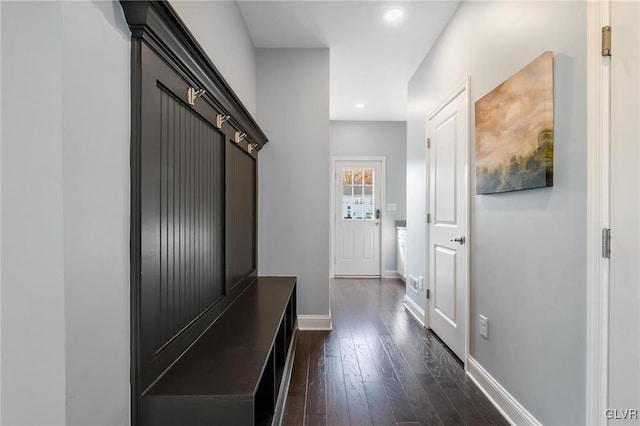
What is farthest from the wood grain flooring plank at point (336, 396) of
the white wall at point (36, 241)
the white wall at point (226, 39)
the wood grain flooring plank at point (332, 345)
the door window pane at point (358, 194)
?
the door window pane at point (358, 194)

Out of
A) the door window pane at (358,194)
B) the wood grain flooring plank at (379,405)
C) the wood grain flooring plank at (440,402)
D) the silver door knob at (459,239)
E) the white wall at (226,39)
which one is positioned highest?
the white wall at (226,39)

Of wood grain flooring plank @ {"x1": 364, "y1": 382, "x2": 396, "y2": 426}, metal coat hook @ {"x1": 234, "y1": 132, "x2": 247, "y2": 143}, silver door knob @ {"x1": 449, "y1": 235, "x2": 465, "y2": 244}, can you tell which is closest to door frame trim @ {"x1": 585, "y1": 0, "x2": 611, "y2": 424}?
wood grain flooring plank @ {"x1": 364, "y1": 382, "x2": 396, "y2": 426}

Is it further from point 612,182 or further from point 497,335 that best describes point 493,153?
point 497,335

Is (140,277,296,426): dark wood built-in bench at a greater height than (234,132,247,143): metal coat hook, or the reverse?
(234,132,247,143): metal coat hook

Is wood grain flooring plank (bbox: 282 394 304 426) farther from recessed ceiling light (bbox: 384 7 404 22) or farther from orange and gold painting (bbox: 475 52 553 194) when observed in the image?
recessed ceiling light (bbox: 384 7 404 22)

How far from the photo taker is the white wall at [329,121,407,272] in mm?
5609

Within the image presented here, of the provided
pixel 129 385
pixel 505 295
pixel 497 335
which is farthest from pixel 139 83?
pixel 497 335

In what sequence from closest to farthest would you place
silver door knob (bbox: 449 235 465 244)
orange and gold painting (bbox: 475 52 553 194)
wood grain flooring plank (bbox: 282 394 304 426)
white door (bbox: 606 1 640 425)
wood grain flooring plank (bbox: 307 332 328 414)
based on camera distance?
white door (bbox: 606 1 640 425) < orange and gold painting (bbox: 475 52 553 194) < wood grain flooring plank (bbox: 282 394 304 426) < wood grain flooring plank (bbox: 307 332 328 414) < silver door knob (bbox: 449 235 465 244)

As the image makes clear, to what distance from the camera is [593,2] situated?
1221 millimetres

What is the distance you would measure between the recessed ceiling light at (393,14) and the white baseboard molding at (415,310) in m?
2.59

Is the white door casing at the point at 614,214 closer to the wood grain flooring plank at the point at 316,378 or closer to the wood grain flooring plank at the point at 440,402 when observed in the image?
the wood grain flooring plank at the point at 440,402

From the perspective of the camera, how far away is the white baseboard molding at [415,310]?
10.6ft

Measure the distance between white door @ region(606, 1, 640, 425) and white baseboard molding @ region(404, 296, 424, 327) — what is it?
6.84ft

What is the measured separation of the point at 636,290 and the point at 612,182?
37 cm
